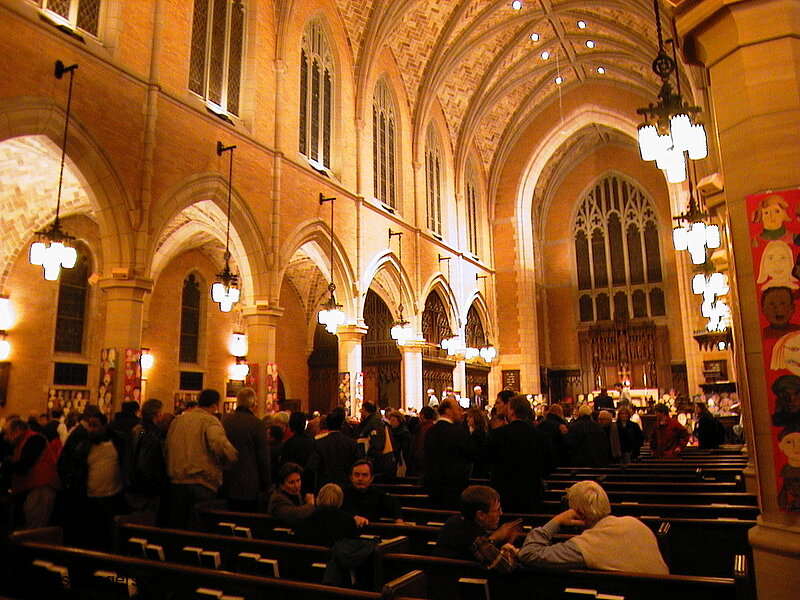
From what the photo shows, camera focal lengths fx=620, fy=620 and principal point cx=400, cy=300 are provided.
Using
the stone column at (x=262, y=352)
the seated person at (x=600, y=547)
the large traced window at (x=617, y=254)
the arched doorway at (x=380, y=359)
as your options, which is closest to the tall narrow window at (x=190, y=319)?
the stone column at (x=262, y=352)

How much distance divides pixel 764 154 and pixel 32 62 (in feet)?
30.8

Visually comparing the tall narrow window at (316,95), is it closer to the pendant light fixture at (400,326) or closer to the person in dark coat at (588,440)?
the pendant light fixture at (400,326)

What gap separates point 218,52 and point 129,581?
11789 millimetres

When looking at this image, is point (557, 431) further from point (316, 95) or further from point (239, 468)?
point (316, 95)

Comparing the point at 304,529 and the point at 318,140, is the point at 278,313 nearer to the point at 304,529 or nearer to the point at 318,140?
the point at 318,140

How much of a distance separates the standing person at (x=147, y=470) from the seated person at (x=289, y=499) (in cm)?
141

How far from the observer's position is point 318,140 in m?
15.9

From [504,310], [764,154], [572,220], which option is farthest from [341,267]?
[572,220]

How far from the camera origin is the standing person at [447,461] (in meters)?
5.48

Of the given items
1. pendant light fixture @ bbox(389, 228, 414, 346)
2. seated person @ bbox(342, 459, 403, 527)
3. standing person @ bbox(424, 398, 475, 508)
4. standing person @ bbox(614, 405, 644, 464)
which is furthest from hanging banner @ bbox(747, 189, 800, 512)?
pendant light fixture @ bbox(389, 228, 414, 346)

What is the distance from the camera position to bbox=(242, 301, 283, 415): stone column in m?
12.7

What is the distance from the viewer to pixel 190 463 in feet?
17.9

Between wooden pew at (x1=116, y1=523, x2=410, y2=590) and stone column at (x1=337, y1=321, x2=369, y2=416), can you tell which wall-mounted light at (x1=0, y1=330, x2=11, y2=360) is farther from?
wooden pew at (x1=116, y1=523, x2=410, y2=590)

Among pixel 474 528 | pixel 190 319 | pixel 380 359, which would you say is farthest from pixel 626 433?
pixel 190 319
